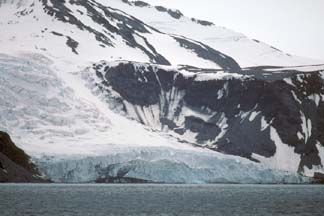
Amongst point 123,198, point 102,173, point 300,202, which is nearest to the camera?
point 300,202

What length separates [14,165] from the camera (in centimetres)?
16788

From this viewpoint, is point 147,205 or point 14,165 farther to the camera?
point 14,165

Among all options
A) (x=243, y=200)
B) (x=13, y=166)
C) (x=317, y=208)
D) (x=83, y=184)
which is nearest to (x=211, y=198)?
(x=243, y=200)

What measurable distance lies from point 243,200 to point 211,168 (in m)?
65.2

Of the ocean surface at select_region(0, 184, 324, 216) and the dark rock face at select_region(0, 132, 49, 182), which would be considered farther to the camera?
the dark rock face at select_region(0, 132, 49, 182)

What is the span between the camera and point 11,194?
127 meters

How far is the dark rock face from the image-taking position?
162750 mm

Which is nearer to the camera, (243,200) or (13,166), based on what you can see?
(243,200)

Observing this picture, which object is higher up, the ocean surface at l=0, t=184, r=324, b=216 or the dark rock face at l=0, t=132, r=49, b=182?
the dark rock face at l=0, t=132, r=49, b=182

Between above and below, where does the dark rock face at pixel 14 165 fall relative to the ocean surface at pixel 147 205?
above

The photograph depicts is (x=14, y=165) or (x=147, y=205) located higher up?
(x=14, y=165)

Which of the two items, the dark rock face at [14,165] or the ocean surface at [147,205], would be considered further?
the dark rock face at [14,165]

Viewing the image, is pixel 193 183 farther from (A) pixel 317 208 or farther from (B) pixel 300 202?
(A) pixel 317 208

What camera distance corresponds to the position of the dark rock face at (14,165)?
162750 mm
